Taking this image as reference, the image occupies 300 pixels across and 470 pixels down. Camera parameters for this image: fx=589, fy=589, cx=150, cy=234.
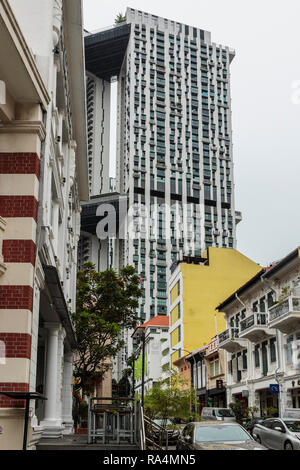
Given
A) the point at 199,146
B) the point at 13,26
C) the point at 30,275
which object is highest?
the point at 199,146

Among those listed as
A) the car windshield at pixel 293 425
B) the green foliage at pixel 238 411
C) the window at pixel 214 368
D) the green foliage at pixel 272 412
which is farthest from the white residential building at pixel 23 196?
the window at pixel 214 368

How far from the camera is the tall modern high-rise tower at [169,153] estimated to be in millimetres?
108438

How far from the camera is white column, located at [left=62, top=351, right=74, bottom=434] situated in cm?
2500

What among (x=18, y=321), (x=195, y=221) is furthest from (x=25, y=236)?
(x=195, y=221)

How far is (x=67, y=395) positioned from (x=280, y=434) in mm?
Result: 9751

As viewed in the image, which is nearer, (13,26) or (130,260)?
(13,26)

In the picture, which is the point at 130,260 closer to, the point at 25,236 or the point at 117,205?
the point at 117,205

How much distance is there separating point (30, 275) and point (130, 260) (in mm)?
93331

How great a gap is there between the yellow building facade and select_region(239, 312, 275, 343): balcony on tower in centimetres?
1891

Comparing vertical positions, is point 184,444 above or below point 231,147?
below

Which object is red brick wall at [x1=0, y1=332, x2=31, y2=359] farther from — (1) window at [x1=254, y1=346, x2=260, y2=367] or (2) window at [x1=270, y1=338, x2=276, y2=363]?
(1) window at [x1=254, y1=346, x2=260, y2=367]

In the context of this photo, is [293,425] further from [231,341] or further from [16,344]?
[231,341]

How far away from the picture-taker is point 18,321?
11578 millimetres

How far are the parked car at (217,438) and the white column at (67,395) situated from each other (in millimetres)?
10313
